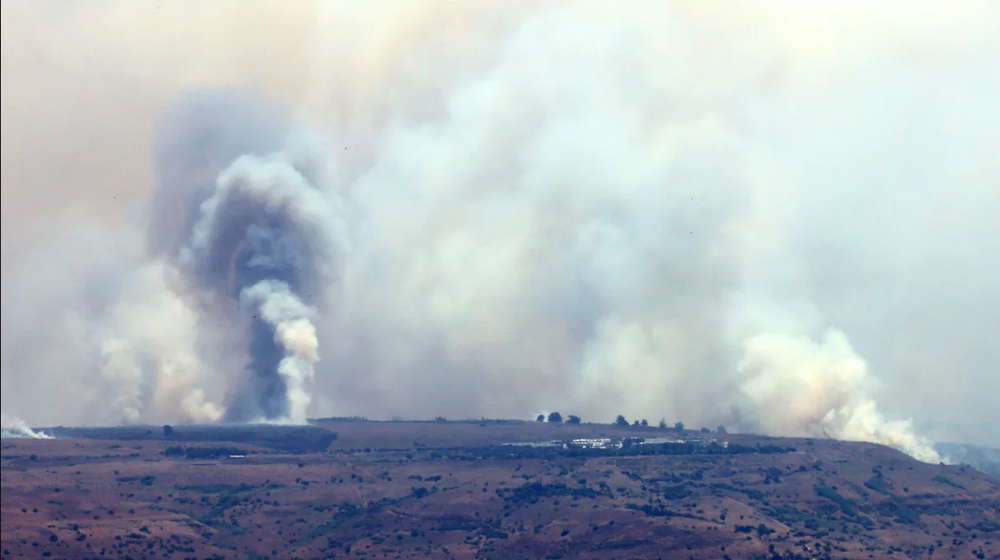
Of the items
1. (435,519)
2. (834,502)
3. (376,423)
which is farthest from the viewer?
(376,423)

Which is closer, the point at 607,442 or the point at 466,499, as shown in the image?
the point at 466,499

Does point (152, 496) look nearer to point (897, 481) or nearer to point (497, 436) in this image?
point (497, 436)

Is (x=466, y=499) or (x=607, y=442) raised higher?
(x=607, y=442)

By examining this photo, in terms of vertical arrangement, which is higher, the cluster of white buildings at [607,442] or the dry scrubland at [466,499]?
the cluster of white buildings at [607,442]

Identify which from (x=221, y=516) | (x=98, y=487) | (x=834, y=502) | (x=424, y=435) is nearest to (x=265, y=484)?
(x=221, y=516)

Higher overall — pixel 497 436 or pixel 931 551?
pixel 497 436

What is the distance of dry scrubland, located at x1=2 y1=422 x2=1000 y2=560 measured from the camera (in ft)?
387

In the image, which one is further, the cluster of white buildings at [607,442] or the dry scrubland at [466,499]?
the cluster of white buildings at [607,442]

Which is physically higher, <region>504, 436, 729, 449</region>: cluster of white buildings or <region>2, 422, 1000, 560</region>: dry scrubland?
<region>504, 436, 729, 449</region>: cluster of white buildings

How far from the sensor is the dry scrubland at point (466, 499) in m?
118

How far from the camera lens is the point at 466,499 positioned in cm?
13825

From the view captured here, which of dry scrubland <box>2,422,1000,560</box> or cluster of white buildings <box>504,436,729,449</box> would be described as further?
cluster of white buildings <box>504,436,729,449</box>

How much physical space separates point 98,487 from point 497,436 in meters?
59.4

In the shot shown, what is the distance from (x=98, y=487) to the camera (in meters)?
122
